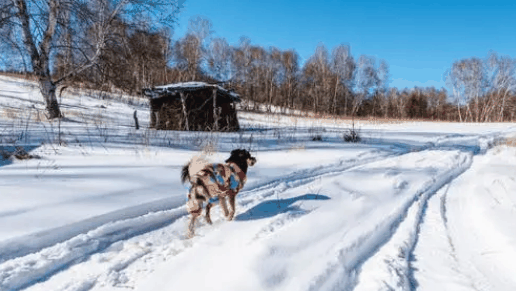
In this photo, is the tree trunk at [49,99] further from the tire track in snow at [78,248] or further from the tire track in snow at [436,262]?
the tire track in snow at [436,262]

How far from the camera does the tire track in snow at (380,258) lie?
1.71 meters

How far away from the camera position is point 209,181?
2.19m

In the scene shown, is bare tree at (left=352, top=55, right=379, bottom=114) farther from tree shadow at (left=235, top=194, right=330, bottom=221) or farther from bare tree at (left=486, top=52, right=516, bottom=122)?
tree shadow at (left=235, top=194, right=330, bottom=221)

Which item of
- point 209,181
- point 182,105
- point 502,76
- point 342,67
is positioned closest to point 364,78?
point 342,67

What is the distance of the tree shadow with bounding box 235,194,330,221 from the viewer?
2676 millimetres

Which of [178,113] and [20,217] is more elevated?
[178,113]

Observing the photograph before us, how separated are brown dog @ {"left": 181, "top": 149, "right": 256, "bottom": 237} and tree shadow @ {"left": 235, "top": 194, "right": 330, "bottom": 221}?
0.65 ft

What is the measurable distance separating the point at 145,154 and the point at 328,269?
155 inches

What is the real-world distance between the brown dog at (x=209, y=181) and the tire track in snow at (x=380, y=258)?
94 centimetres

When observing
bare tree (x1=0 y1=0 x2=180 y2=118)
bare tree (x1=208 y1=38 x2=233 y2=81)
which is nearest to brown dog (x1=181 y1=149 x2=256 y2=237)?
bare tree (x1=0 y1=0 x2=180 y2=118)

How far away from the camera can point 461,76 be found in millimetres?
42969

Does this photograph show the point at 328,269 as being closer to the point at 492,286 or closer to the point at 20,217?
the point at 492,286

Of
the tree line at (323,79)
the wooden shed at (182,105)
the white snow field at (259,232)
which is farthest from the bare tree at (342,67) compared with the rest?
the white snow field at (259,232)

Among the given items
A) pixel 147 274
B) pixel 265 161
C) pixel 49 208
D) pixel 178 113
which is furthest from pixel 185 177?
pixel 178 113
